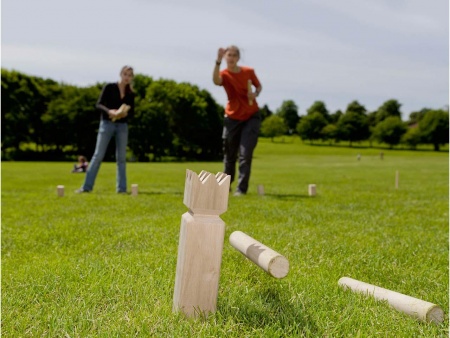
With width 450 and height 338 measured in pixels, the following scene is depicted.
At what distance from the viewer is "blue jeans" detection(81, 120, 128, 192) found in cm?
988

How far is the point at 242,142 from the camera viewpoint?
9.17m

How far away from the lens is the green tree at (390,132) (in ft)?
351

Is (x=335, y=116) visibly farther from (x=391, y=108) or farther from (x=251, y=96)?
(x=251, y=96)

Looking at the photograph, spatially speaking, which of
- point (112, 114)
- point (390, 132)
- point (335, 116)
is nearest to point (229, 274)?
point (112, 114)

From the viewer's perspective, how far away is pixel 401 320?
2.74 m

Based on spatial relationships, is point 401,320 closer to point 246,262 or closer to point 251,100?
point 246,262

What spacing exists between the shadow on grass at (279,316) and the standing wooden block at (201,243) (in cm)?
26

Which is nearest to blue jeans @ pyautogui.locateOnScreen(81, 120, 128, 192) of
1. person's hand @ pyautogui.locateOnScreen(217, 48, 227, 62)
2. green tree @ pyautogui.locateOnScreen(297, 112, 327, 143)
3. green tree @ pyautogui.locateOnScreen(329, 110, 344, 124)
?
person's hand @ pyautogui.locateOnScreen(217, 48, 227, 62)

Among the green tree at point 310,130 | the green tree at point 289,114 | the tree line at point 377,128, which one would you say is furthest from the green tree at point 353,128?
the green tree at point 289,114

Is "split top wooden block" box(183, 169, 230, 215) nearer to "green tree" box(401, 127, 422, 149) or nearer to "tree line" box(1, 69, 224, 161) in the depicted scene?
"tree line" box(1, 69, 224, 161)

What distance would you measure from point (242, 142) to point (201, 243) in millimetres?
6793

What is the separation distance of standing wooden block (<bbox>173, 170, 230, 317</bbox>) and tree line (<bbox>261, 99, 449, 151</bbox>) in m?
110

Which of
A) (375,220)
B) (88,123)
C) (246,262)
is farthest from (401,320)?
(88,123)

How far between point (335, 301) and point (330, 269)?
2.85 ft
